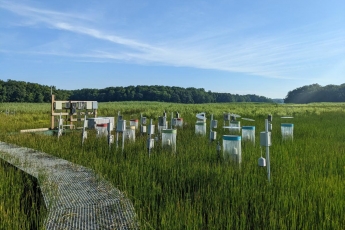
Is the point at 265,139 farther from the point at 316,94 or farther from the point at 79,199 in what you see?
the point at 316,94

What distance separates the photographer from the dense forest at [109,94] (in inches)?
2655

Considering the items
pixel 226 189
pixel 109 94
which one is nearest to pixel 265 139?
pixel 226 189

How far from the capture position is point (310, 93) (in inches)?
3875

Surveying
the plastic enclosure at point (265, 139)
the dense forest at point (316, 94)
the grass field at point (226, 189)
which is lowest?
the grass field at point (226, 189)

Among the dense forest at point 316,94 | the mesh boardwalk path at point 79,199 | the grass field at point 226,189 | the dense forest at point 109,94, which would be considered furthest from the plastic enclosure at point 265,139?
the dense forest at point 316,94

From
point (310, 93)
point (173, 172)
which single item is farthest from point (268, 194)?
point (310, 93)

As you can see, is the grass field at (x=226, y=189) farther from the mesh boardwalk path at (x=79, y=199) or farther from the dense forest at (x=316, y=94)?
the dense forest at (x=316, y=94)

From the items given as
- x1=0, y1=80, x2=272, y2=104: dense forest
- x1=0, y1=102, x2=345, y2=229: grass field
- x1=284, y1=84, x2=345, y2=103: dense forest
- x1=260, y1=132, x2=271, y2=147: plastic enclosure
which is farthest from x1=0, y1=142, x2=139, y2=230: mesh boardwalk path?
x1=284, y1=84, x2=345, y2=103: dense forest

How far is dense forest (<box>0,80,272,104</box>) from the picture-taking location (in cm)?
6744

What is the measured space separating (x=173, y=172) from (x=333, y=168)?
3.04 meters

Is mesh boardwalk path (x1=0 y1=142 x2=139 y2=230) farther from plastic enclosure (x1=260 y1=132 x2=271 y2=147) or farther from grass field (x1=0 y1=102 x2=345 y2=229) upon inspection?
plastic enclosure (x1=260 y1=132 x2=271 y2=147)

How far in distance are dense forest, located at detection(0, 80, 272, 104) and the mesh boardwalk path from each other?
201ft

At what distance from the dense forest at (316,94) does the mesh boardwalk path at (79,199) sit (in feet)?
318

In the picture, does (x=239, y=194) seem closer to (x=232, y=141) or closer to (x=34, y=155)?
(x=232, y=141)
